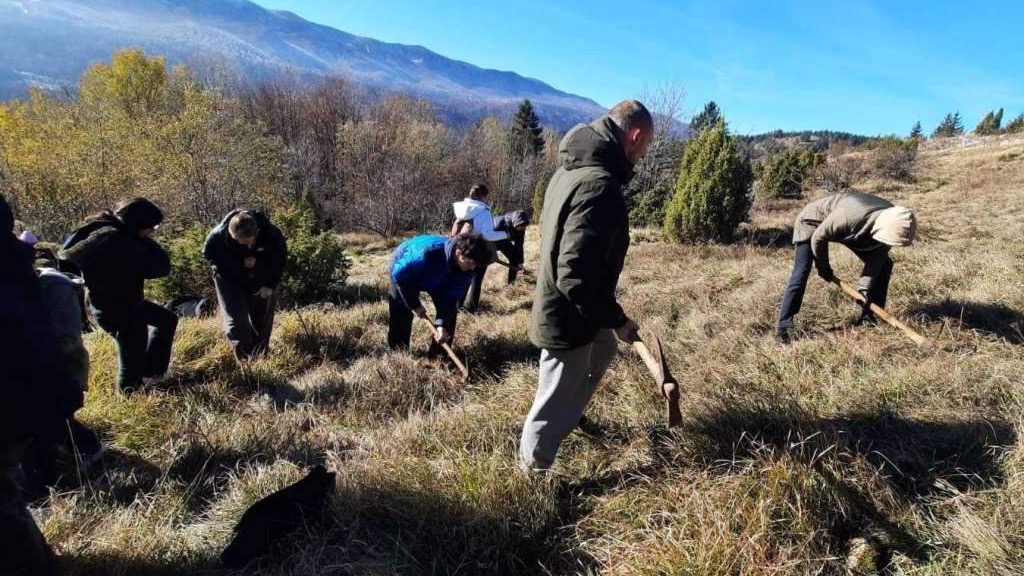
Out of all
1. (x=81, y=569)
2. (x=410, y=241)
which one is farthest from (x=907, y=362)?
(x=81, y=569)

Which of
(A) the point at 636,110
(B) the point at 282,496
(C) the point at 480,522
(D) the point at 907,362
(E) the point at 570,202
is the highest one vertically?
(A) the point at 636,110

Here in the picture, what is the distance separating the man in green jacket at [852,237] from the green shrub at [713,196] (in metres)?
6.37

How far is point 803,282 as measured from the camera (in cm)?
441

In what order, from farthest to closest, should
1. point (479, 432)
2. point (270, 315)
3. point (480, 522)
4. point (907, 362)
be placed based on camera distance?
1. point (270, 315)
2. point (907, 362)
3. point (479, 432)
4. point (480, 522)

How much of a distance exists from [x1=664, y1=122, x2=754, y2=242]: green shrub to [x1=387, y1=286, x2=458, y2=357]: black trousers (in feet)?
26.0

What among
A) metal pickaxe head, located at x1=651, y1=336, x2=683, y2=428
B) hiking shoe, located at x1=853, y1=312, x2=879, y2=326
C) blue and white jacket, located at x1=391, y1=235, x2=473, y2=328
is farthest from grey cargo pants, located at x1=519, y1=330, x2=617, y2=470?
hiking shoe, located at x1=853, y1=312, x2=879, y2=326

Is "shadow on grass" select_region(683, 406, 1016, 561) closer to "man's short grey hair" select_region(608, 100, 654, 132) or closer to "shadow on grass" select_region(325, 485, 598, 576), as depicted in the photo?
"shadow on grass" select_region(325, 485, 598, 576)

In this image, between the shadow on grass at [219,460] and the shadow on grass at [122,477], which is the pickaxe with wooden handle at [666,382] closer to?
the shadow on grass at [219,460]

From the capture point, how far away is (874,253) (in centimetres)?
435

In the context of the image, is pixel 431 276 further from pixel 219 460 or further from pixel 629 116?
pixel 629 116

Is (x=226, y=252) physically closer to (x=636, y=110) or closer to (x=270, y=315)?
(x=270, y=315)

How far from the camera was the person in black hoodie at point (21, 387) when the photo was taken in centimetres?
178

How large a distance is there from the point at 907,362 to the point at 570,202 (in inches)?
117

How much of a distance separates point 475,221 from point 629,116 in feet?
14.4
